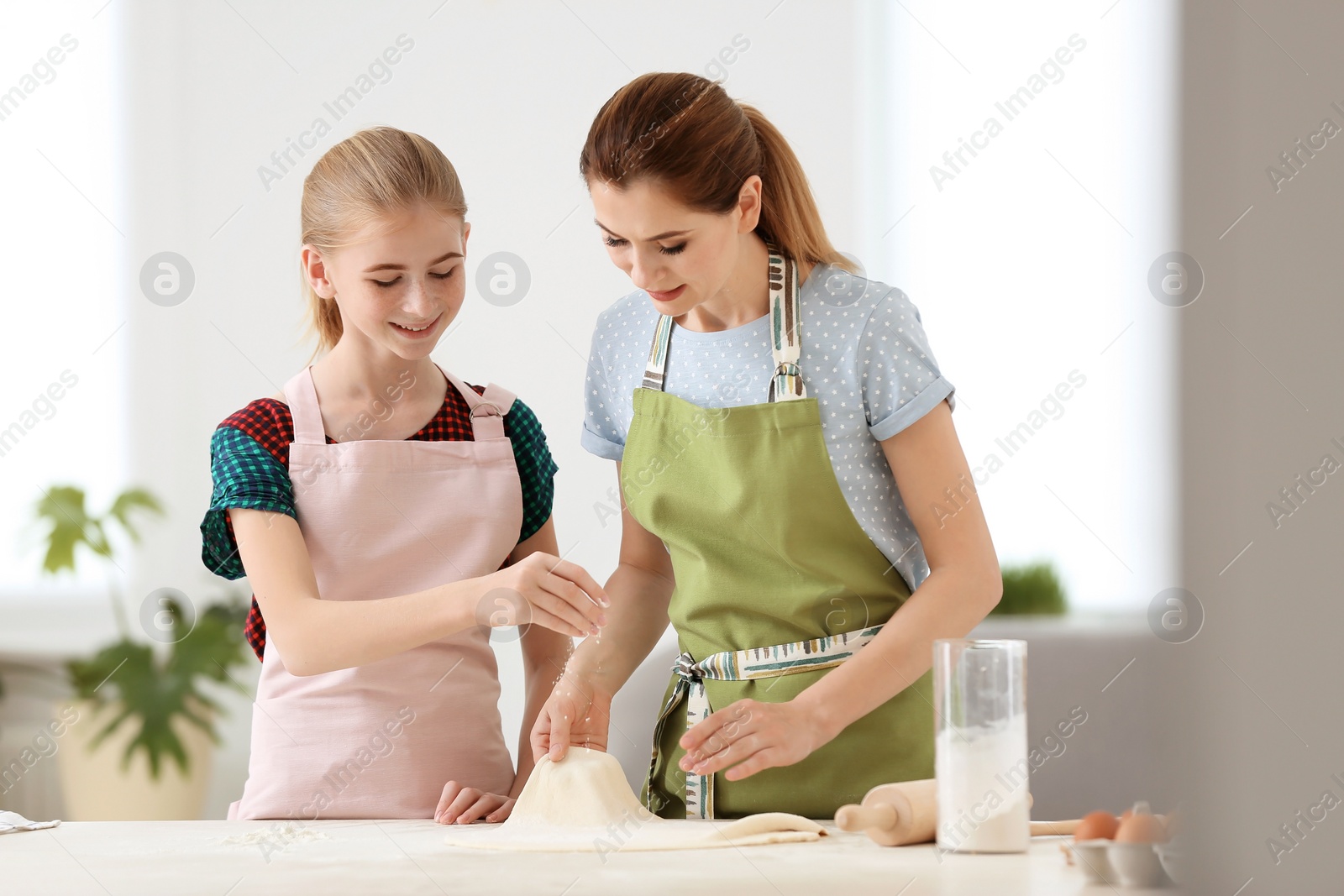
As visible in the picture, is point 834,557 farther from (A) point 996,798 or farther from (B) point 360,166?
(B) point 360,166

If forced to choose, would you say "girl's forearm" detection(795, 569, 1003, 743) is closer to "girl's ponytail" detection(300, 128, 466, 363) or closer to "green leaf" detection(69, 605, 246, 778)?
"girl's ponytail" detection(300, 128, 466, 363)

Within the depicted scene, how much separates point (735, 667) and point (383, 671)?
38 centimetres

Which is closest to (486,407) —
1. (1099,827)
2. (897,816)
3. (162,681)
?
(897,816)

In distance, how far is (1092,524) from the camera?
324 cm

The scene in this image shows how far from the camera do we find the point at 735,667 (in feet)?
3.96

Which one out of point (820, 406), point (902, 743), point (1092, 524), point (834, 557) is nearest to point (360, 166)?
point (820, 406)

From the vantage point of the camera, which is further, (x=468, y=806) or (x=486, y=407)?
(x=486, y=407)

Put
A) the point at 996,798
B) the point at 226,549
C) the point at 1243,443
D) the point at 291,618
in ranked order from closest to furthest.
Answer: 1. the point at 1243,443
2. the point at 996,798
3. the point at 291,618
4. the point at 226,549

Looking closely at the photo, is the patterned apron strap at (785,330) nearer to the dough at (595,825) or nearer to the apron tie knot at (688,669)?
the apron tie knot at (688,669)

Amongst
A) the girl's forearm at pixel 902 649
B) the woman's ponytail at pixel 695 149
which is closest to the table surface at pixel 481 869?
the girl's forearm at pixel 902 649

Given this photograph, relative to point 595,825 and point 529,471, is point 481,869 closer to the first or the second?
point 595,825

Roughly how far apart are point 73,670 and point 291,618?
235 centimetres

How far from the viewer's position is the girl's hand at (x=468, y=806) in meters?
1.09

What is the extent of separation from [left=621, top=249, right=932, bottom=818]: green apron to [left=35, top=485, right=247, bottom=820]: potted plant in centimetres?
223
